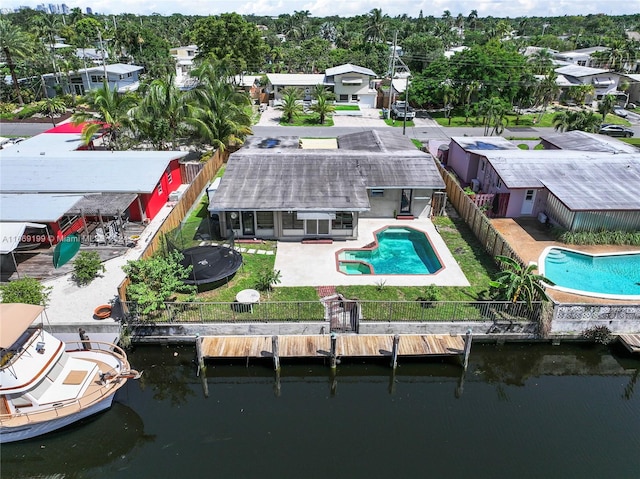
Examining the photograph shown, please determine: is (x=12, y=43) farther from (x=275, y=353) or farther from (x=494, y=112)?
(x=275, y=353)

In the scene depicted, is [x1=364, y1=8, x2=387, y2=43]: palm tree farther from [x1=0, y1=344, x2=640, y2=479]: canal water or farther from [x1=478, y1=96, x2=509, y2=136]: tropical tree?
[x1=0, y1=344, x2=640, y2=479]: canal water

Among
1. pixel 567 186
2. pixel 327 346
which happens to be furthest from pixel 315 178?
pixel 567 186

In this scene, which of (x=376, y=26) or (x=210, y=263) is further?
(x=376, y=26)

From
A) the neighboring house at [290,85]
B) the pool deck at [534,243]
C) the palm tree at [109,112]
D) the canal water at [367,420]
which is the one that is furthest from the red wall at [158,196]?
the neighboring house at [290,85]

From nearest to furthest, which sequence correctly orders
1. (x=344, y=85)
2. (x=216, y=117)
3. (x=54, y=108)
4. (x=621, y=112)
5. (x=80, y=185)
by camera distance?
(x=80, y=185) → (x=216, y=117) → (x=54, y=108) → (x=621, y=112) → (x=344, y=85)

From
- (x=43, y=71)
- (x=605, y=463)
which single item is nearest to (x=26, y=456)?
(x=605, y=463)

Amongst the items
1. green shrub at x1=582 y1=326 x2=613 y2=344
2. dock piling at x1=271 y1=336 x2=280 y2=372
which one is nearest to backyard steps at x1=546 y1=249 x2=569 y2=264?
green shrub at x1=582 y1=326 x2=613 y2=344

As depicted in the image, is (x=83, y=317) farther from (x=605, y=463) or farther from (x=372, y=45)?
(x=372, y=45)

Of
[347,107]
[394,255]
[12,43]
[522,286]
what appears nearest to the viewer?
[522,286]
